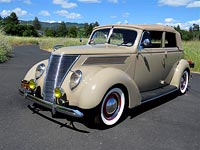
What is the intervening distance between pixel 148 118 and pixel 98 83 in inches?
60.0

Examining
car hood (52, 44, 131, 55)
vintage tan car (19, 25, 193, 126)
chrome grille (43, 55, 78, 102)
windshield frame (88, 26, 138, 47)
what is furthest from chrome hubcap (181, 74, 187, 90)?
chrome grille (43, 55, 78, 102)

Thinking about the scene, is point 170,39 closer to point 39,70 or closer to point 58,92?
point 39,70

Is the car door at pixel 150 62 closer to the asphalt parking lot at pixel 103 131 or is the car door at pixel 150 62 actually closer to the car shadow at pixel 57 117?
the asphalt parking lot at pixel 103 131

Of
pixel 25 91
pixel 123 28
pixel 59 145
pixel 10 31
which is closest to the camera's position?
pixel 59 145

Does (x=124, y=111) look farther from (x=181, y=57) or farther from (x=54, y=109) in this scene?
(x=181, y=57)

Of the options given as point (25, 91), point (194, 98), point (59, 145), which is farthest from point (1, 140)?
point (194, 98)

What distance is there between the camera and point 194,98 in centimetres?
662

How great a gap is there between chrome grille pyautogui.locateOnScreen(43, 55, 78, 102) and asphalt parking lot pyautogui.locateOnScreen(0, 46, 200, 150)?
55 cm

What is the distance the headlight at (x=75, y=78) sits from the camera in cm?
412

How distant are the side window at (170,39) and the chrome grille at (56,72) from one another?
3.01m

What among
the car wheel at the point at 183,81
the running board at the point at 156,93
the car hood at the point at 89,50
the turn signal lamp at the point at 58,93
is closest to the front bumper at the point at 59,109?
the turn signal lamp at the point at 58,93

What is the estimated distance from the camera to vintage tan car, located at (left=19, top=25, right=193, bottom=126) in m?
4.07

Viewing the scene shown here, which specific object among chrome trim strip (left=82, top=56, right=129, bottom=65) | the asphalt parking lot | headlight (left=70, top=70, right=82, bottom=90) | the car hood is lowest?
the asphalt parking lot

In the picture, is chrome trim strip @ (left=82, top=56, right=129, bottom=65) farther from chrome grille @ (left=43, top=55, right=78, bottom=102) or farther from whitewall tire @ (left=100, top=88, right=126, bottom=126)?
whitewall tire @ (left=100, top=88, right=126, bottom=126)
